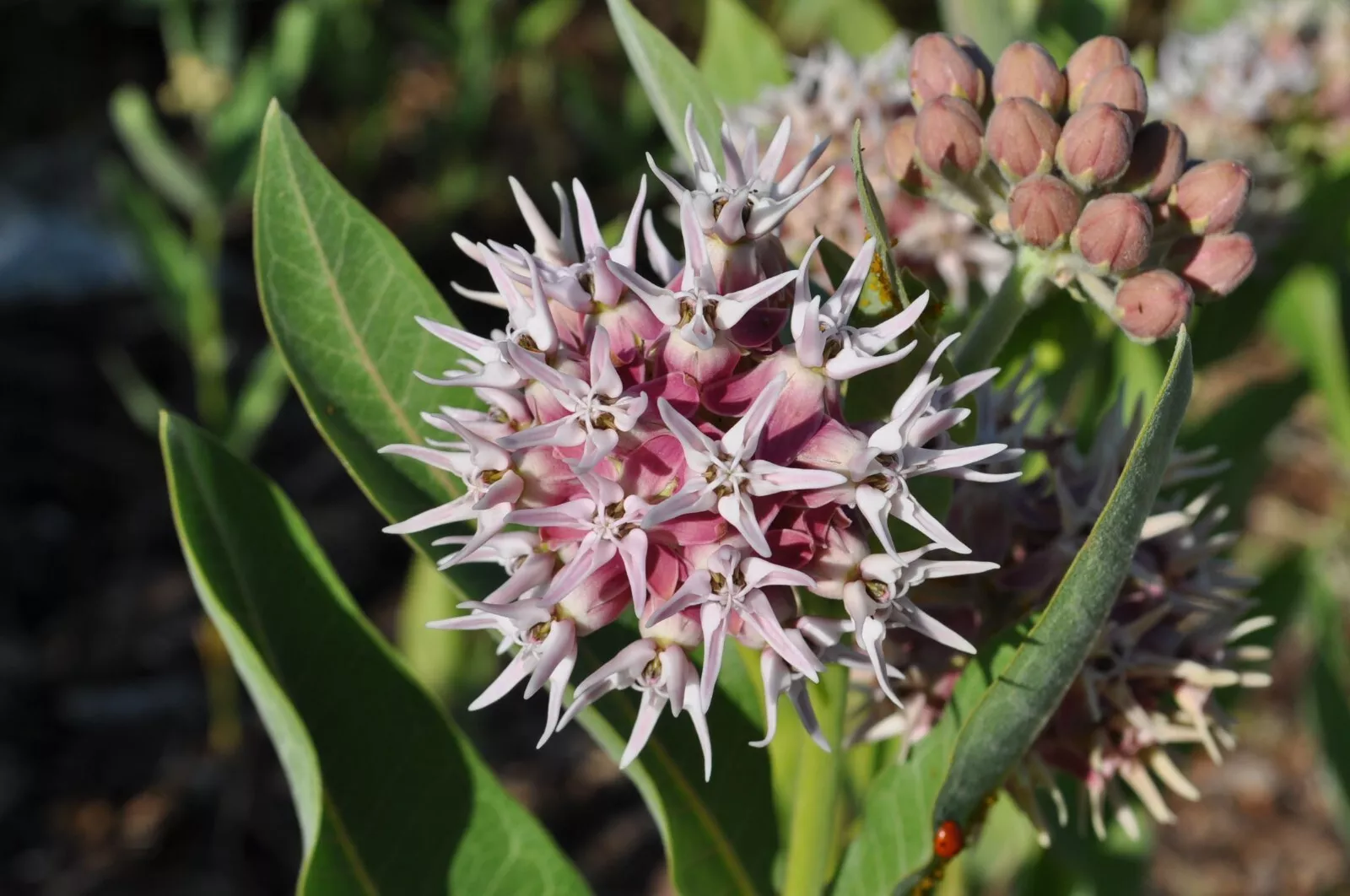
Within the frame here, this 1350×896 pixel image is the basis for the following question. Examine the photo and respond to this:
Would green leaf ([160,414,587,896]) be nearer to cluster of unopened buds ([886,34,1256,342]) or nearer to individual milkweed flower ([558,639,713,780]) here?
individual milkweed flower ([558,639,713,780])

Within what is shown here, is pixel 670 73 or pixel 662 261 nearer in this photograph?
pixel 662 261

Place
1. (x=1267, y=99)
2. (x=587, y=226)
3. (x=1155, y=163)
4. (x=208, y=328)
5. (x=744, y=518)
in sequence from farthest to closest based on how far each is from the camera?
(x=208, y=328) → (x=1267, y=99) → (x=1155, y=163) → (x=587, y=226) → (x=744, y=518)

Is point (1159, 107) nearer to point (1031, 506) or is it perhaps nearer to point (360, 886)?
point (1031, 506)

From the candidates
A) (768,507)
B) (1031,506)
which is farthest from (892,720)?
(768,507)

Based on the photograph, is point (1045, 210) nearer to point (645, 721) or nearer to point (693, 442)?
point (693, 442)

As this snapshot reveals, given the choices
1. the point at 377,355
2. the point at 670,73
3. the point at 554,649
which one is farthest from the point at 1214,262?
the point at 377,355

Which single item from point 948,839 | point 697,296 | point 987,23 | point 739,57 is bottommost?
point 948,839
